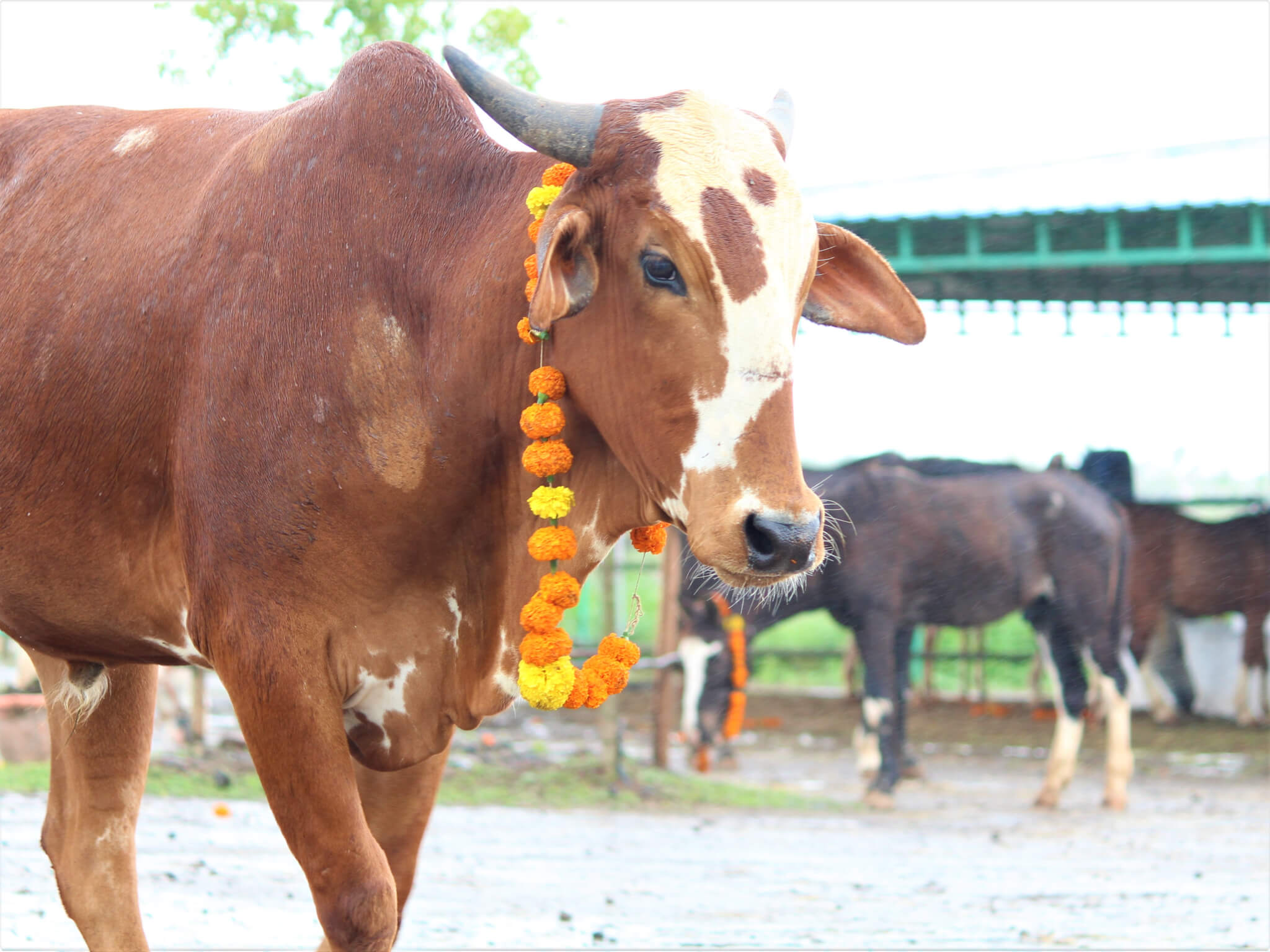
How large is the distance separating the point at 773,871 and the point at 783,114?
17.3 ft

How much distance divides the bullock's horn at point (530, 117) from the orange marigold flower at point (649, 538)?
74 cm

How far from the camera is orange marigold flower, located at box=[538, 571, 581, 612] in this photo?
2572mm

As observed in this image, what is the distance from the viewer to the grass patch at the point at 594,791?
31.6ft

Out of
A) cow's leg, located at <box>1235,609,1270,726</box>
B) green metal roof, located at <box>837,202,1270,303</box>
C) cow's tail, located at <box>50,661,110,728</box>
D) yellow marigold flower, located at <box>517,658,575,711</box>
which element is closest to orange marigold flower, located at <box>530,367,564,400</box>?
yellow marigold flower, located at <box>517,658,575,711</box>

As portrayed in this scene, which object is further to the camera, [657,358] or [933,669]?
[933,669]

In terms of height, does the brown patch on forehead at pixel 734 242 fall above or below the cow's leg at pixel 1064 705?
above

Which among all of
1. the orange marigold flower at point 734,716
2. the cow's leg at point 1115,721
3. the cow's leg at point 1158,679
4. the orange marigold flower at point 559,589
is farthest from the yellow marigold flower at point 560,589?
the cow's leg at point 1158,679

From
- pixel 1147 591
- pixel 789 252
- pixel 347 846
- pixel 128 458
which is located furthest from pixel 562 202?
pixel 1147 591

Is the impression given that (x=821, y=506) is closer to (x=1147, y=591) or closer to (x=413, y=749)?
(x=413, y=749)

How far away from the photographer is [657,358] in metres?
2.46

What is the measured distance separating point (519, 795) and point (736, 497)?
772 centimetres

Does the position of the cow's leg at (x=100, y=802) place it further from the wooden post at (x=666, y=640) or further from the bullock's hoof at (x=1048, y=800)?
the bullock's hoof at (x=1048, y=800)

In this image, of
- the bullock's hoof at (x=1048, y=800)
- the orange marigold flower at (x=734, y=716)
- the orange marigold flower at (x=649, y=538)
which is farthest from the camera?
the orange marigold flower at (x=734, y=716)

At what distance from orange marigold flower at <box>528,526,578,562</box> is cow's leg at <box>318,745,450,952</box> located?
0.73 meters
